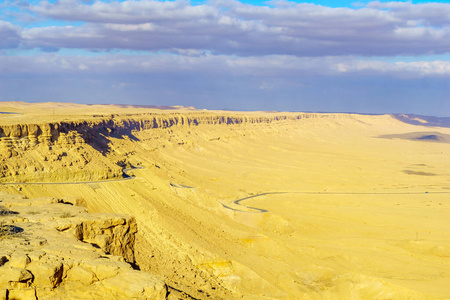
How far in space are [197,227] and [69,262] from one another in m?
22.4

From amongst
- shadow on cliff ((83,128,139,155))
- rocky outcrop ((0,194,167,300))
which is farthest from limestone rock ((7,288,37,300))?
shadow on cliff ((83,128,139,155))

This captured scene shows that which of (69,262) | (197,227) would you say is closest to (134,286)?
(69,262)

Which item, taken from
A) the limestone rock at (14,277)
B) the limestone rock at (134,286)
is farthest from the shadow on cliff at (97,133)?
the limestone rock at (134,286)

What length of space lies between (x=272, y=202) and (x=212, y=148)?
45.0 meters

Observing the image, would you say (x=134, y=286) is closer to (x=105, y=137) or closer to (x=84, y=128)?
(x=84, y=128)

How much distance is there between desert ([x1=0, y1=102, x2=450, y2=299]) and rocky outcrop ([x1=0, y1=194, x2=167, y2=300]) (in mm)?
34

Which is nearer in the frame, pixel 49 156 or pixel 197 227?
pixel 197 227

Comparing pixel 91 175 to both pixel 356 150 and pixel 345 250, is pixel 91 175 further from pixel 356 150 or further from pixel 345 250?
pixel 356 150

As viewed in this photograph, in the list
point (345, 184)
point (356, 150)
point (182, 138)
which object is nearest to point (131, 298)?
point (345, 184)

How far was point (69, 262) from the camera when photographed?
1262cm

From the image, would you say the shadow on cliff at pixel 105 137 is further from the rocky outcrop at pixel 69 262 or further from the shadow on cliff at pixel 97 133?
the rocky outcrop at pixel 69 262

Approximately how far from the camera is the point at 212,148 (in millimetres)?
97188

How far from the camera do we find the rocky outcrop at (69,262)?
460 inches

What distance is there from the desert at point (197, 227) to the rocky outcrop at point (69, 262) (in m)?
0.03
